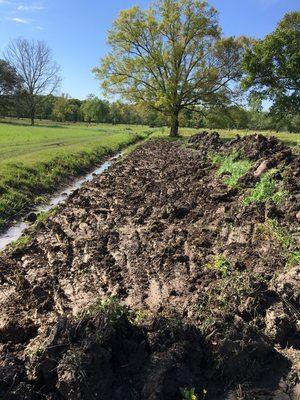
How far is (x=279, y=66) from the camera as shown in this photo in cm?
3275

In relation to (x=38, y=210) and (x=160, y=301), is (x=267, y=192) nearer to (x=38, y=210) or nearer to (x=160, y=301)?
(x=160, y=301)

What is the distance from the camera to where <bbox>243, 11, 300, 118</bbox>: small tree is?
3219 cm

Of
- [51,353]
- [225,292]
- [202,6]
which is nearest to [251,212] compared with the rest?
[225,292]

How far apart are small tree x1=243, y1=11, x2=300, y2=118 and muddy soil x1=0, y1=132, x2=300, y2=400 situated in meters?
22.2

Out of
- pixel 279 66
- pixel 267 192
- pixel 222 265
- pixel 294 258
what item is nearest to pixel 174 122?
pixel 279 66

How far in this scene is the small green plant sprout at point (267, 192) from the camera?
32.1 ft

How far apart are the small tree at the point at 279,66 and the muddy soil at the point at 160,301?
22161 millimetres

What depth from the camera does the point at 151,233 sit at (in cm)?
945

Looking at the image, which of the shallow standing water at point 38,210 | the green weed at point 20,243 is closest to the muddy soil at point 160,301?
the green weed at point 20,243

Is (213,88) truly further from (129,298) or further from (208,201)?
(129,298)

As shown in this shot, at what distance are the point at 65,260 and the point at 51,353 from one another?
12.2ft

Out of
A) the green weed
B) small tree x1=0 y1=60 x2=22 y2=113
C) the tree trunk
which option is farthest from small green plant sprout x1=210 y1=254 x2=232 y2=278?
small tree x1=0 y1=60 x2=22 y2=113

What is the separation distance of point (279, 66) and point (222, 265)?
94.4 feet

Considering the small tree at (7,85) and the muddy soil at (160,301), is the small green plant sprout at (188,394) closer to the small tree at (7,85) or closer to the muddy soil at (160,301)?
the muddy soil at (160,301)
